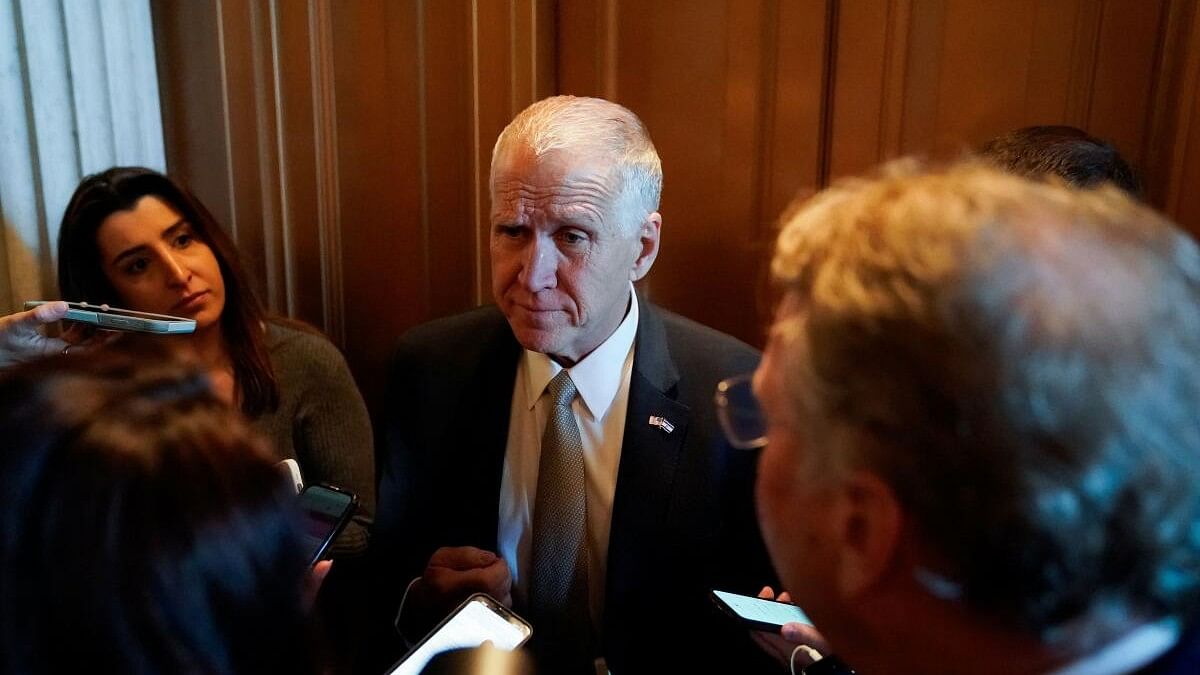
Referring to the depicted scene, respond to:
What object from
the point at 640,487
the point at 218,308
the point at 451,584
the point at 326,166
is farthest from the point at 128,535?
the point at 326,166

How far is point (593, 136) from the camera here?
1.19m

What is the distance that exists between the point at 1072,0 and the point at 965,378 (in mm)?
1265

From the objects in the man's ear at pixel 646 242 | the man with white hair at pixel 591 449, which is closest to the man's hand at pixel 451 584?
the man with white hair at pixel 591 449

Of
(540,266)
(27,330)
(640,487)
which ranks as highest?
(540,266)

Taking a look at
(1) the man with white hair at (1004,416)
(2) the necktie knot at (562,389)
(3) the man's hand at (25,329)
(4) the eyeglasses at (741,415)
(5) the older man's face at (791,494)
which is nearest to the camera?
(1) the man with white hair at (1004,416)

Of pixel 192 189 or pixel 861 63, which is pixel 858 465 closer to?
pixel 861 63

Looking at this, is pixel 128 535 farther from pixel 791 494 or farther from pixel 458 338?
pixel 458 338

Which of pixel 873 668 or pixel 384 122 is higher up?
pixel 384 122

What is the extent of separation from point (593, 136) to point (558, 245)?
176 millimetres

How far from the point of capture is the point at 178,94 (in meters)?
1.62

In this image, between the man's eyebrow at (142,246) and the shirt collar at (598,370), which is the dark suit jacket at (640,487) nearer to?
the shirt collar at (598,370)

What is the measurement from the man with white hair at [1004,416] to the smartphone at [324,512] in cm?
63

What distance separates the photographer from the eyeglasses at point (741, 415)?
660 mm

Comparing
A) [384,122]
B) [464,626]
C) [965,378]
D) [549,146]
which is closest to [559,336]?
[549,146]
